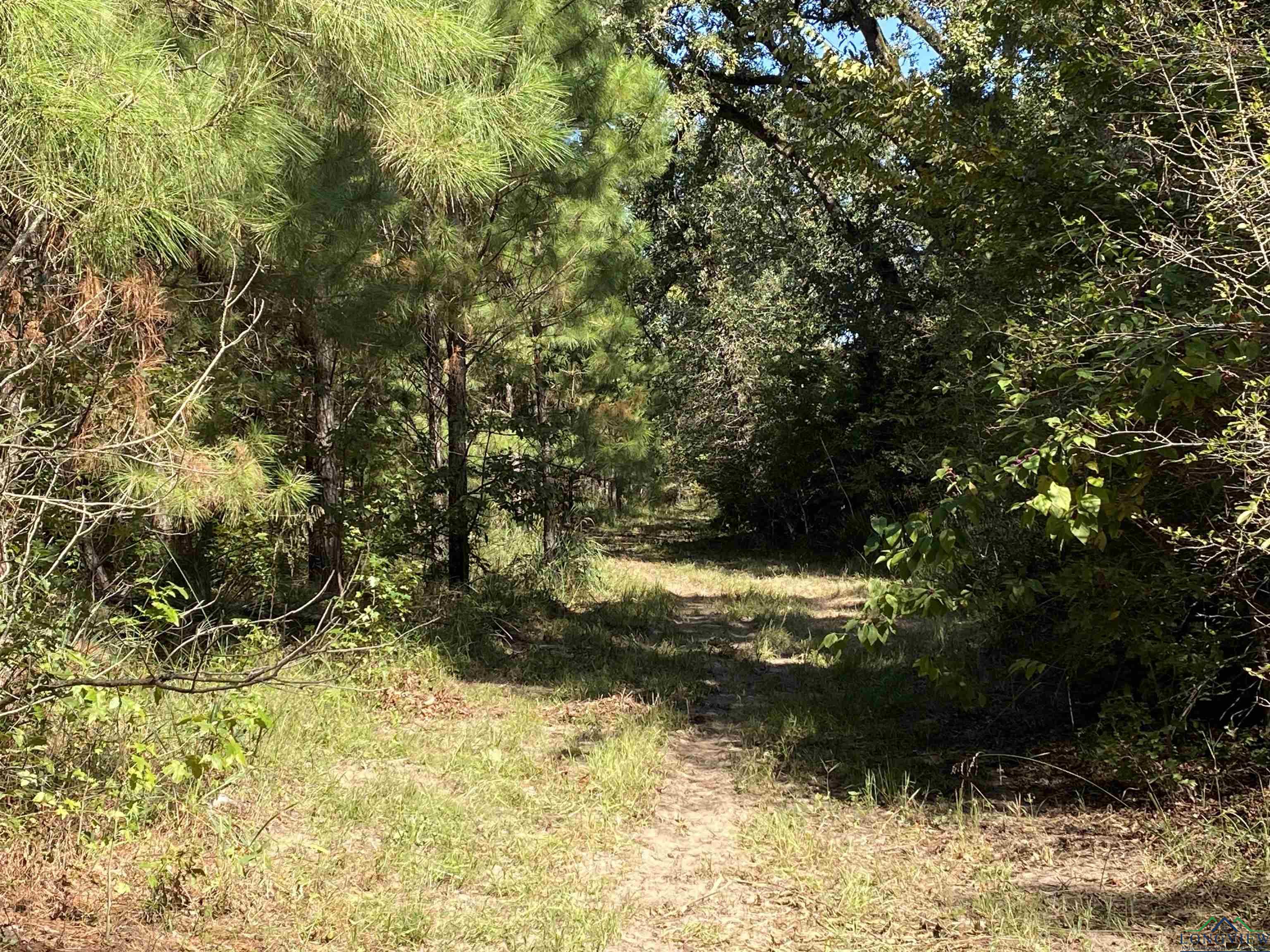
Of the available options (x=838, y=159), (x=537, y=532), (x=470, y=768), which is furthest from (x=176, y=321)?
(x=537, y=532)

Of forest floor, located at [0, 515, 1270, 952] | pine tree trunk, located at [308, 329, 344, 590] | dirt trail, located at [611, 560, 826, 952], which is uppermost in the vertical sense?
pine tree trunk, located at [308, 329, 344, 590]

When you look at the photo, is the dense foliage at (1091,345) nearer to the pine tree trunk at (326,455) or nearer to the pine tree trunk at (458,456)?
the pine tree trunk at (458,456)

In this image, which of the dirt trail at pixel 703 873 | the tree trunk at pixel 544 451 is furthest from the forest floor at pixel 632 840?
the tree trunk at pixel 544 451

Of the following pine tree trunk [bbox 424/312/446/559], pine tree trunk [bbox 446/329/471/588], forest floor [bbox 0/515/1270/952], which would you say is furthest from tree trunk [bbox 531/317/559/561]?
forest floor [bbox 0/515/1270/952]

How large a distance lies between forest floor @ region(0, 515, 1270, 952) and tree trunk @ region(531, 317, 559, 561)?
6.39 feet

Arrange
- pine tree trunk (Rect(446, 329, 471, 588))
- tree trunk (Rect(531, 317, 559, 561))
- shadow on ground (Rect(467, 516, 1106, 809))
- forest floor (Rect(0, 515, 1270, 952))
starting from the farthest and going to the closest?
1. tree trunk (Rect(531, 317, 559, 561))
2. pine tree trunk (Rect(446, 329, 471, 588))
3. shadow on ground (Rect(467, 516, 1106, 809))
4. forest floor (Rect(0, 515, 1270, 952))

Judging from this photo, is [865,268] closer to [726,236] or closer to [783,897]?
[726,236]

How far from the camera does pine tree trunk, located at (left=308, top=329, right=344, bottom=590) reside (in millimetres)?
7121

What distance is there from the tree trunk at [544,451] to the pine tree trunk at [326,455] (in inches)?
72.0

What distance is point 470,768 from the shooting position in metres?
5.32

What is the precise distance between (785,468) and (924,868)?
10.8m

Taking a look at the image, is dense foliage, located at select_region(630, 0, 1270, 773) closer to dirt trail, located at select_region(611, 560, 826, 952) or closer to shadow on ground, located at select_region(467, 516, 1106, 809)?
shadow on ground, located at select_region(467, 516, 1106, 809)

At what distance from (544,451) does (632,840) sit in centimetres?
557

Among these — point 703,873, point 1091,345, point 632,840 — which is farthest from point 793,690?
point 1091,345
